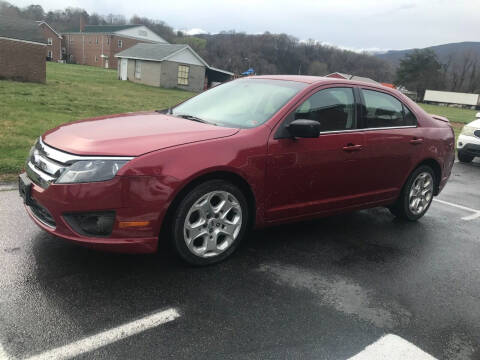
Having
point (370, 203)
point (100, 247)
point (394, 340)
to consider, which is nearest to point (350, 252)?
point (370, 203)

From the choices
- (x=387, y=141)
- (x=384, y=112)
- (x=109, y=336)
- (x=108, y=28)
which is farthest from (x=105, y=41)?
(x=109, y=336)

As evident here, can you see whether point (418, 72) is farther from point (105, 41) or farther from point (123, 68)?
point (123, 68)

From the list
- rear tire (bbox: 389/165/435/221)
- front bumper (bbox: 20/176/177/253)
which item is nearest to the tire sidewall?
rear tire (bbox: 389/165/435/221)

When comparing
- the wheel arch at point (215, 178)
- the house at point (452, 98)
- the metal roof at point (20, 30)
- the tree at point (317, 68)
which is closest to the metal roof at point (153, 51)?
the metal roof at point (20, 30)

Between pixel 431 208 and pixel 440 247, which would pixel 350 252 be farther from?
→ pixel 431 208

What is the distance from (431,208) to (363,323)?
3.91m

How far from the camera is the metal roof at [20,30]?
80.8 feet

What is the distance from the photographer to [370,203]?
491 centimetres

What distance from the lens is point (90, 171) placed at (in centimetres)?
310

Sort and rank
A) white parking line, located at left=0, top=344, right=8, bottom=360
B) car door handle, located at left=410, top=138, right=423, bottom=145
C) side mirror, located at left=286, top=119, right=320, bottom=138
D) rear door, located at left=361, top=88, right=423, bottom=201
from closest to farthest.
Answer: white parking line, located at left=0, top=344, right=8, bottom=360, side mirror, located at left=286, top=119, right=320, bottom=138, rear door, located at left=361, top=88, right=423, bottom=201, car door handle, located at left=410, top=138, right=423, bottom=145

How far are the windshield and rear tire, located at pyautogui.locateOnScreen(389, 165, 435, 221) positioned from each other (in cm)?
209

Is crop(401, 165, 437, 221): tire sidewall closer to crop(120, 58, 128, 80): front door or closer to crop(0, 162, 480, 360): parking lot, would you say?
crop(0, 162, 480, 360): parking lot

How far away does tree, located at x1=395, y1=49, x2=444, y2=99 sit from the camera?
95438 mm

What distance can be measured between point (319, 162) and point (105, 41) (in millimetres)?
76428
